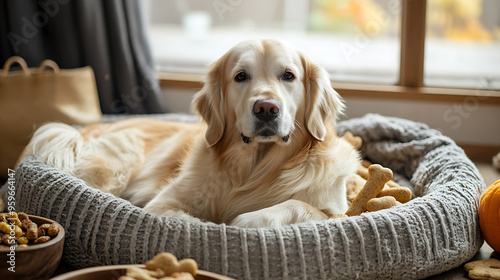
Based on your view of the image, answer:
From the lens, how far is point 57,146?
2182 mm

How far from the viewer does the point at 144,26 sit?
11.6 ft

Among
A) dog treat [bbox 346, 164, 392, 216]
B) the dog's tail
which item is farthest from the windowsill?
dog treat [bbox 346, 164, 392, 216]

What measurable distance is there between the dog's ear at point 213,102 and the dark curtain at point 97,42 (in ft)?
5.33

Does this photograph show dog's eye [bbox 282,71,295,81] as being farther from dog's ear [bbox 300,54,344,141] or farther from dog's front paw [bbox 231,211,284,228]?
dog's front paw [bbox 231,211,284,228]

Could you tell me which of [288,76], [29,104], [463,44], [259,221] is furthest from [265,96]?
[463,44]

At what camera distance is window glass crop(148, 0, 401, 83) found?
3.59 m

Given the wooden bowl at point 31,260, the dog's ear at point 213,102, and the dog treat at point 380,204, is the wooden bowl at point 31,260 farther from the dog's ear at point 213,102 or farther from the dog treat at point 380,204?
the dog treat at point 380,204

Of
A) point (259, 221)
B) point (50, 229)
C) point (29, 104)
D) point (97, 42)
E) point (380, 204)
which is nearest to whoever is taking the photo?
point (50, 229)

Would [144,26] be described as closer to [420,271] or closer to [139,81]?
[139,81]

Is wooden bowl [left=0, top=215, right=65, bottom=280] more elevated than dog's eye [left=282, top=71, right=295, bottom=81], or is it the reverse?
dog's eye [left=282, top=71, right=295, bottom=81]

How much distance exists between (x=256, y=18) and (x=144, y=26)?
0.80m

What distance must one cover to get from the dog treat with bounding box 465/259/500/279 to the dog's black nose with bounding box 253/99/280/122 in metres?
0.82

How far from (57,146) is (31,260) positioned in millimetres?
866

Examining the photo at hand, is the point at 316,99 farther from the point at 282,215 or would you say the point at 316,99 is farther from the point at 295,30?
the point at 295,30
